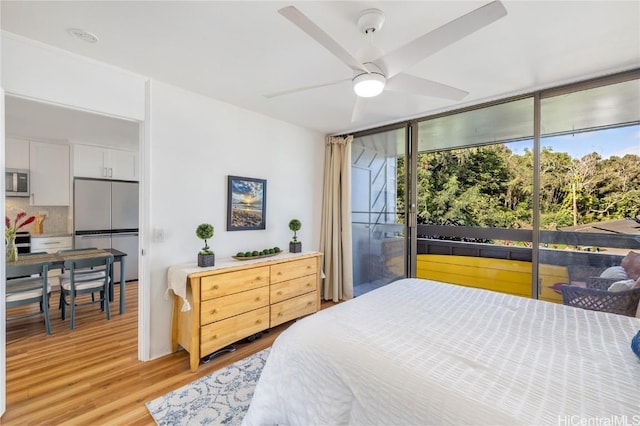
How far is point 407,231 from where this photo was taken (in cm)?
351

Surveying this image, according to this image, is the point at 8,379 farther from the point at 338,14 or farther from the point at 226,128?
the point at 338,14

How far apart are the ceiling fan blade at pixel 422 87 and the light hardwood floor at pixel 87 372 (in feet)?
8.34

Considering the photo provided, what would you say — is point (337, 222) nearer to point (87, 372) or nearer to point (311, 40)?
point (311, 40)

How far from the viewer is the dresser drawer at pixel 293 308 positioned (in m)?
2.97

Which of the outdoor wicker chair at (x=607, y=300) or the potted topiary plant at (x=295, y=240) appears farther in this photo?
the potted topiary plant at (x=295, y=240)

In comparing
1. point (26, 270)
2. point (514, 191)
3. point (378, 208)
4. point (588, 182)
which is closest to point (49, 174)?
point (26, 270)

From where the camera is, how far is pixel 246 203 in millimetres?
3219

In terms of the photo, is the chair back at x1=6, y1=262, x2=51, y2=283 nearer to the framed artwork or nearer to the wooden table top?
the wooden table top

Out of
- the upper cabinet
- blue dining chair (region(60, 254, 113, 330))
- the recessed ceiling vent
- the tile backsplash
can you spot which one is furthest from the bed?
the tile backsplash

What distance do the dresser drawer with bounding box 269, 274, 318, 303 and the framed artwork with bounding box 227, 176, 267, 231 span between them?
0.77 meters

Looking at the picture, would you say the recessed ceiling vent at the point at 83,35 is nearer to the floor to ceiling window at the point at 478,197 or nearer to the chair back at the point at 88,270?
the chair back at the point at 88,270

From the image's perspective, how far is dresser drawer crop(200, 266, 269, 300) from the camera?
7.82ft

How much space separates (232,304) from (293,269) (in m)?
0.80

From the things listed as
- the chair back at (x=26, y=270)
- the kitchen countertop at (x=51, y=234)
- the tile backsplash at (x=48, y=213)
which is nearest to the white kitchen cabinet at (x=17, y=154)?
the tile backsplash at (x=48, y=213)
